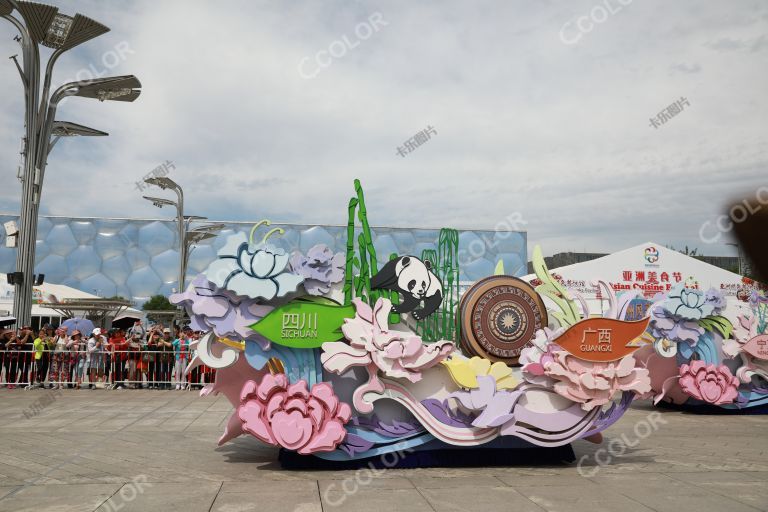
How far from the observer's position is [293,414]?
700 cm

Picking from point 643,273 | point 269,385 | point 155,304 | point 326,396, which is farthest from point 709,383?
point 155,304

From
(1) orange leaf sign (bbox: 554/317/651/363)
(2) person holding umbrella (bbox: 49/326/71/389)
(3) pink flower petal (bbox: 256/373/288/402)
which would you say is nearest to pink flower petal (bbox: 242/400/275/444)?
(3) pink flower petal (bbox: 256/373/288/402)

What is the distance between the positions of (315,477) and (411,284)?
2520 millimetres

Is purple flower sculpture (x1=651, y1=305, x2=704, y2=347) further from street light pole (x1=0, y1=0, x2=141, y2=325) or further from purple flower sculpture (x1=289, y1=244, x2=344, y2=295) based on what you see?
street light pole (x1=0, y1=0, x2=141, y2=325)

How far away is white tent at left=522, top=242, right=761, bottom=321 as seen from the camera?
22.2m

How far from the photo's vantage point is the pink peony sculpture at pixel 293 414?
6949 mm

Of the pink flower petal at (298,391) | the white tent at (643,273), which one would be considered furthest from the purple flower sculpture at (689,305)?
the white tent at (643,273)

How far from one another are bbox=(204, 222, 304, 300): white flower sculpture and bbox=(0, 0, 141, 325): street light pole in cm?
746

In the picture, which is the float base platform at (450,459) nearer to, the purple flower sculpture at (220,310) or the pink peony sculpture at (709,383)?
the purple flower sculpture at (220,310)

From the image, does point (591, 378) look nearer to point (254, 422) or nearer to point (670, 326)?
point (254, 422)

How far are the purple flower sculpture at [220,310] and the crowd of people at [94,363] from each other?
764 centimetres

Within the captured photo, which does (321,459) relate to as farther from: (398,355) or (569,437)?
(569,437)

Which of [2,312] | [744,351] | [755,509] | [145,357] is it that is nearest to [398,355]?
[755,509]

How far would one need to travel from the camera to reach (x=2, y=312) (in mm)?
21781
